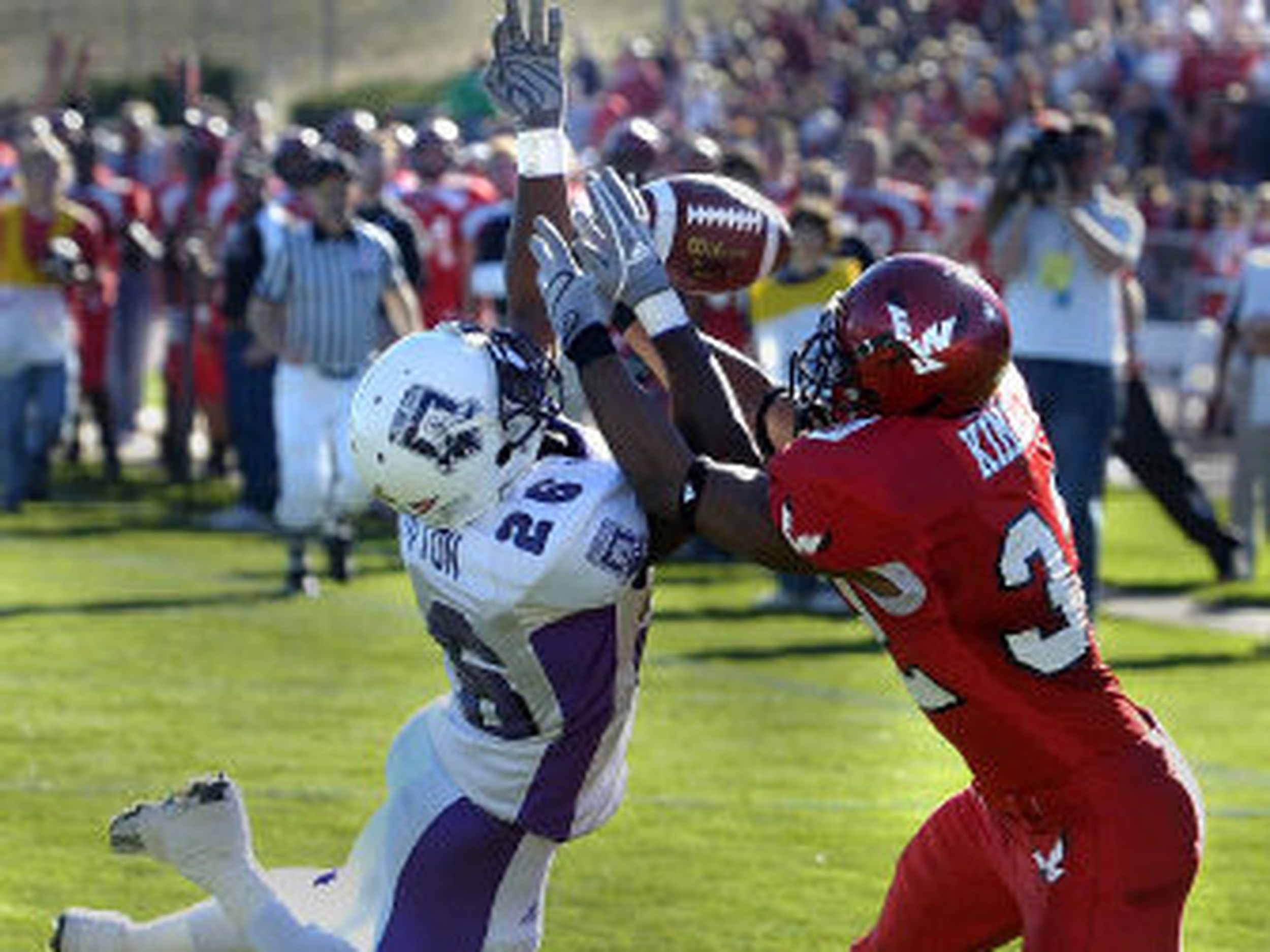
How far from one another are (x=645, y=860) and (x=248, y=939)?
99.8 inches

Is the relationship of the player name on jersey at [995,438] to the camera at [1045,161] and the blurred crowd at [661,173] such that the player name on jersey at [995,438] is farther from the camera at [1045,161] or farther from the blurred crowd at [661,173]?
the camera at [1045,161]

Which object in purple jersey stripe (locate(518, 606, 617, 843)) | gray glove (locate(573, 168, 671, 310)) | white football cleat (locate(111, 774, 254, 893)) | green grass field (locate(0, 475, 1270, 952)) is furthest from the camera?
green grass field (locate(0, 475, 1270, 952))

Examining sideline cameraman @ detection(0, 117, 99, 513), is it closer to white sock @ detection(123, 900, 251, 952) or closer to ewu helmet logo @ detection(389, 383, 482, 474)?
white sock @ detection(123, 900, 251, 952)

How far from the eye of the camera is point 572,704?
502 centimetres

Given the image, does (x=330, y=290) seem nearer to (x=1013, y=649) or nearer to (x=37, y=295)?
(x=37, y=295)

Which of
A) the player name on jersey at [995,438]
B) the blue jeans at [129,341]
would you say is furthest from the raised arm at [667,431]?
the blue jeans at [129,341]

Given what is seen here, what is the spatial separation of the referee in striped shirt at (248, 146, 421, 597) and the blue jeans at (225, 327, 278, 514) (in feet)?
6.75

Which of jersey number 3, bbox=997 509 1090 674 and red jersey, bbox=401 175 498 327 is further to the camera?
red jersey, bbox=401 175 498 327

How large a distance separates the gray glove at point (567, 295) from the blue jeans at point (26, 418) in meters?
9.53

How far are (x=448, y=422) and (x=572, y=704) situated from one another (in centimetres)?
51

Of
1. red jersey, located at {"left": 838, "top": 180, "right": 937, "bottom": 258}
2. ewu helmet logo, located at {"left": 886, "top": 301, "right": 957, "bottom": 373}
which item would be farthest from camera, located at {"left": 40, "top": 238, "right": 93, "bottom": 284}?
ewu helmet logo, located at {"left": 886, "top": 301, "right": 957, "bottom": 373}

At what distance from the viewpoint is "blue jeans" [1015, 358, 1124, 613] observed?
10844mm

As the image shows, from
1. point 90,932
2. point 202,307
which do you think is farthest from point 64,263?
point 90,932

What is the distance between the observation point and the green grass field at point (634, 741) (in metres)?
7.34
